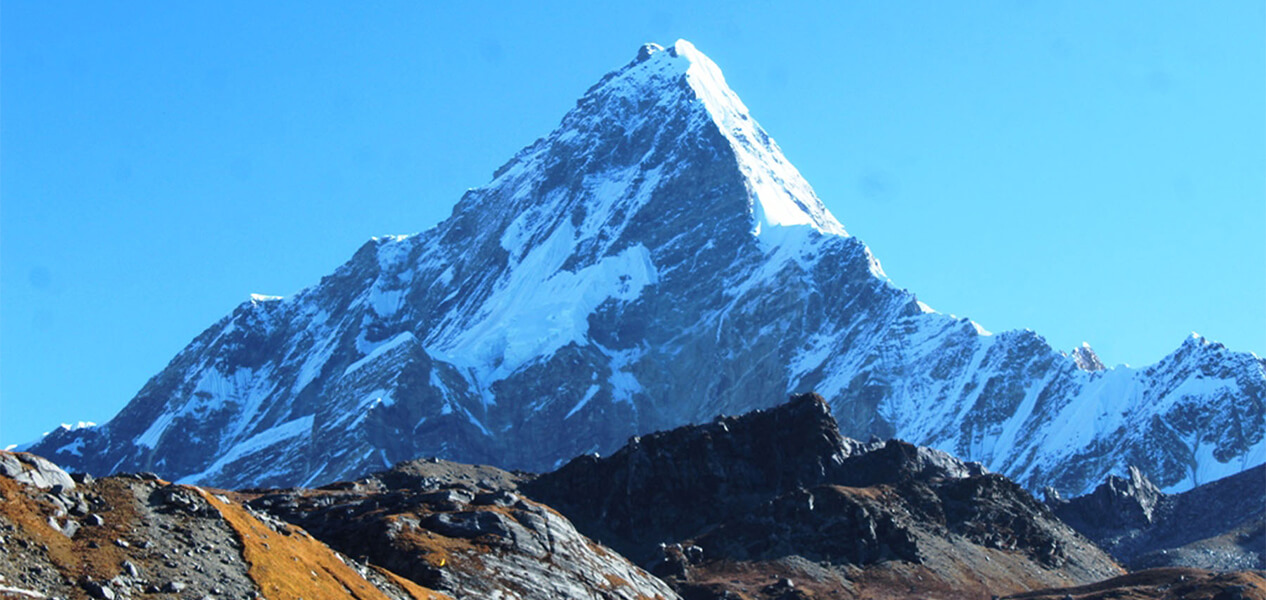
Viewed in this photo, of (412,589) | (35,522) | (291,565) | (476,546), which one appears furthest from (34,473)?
(476,546)

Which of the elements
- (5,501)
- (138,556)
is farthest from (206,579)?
(5,501)

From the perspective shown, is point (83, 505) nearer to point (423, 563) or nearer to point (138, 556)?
point (138, 556)

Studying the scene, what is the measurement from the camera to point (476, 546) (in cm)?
16562

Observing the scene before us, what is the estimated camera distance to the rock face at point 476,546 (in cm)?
15462

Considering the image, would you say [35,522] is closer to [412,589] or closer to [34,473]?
[34,473]

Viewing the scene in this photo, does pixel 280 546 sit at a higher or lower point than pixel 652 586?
lower

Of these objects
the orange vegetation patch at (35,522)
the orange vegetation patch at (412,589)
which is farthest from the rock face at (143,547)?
the orange vegetation patch at (412,589)

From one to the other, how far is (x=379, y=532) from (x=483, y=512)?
589 inches

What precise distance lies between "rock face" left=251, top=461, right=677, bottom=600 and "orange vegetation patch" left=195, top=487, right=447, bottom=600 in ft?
89.0

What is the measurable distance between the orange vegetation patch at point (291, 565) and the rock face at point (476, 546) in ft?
89.0

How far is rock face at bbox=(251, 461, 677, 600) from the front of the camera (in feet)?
507

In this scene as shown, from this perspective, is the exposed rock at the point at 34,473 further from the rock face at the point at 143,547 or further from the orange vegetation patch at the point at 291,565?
the orange vegetation patch at the point at 291,565

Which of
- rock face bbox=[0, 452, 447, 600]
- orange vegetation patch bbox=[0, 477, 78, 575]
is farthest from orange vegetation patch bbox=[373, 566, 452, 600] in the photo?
orange vegetation patch bbox=[0, 477, 78, 575]

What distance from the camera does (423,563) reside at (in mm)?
154125
